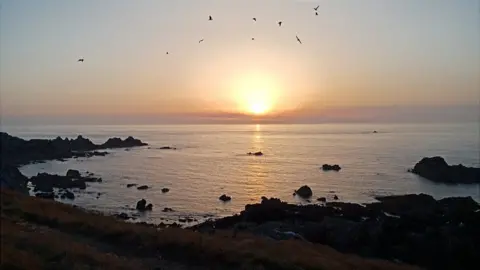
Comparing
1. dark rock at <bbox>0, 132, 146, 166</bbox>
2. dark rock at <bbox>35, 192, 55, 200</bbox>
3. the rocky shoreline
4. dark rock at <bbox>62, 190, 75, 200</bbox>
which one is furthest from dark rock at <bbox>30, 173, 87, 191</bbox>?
dark rock at <bbox>0, 132, 146, 166</bbox>

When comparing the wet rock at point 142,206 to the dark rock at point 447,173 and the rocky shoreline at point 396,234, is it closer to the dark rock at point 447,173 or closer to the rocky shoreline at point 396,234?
the rocky shoreline at point 396,234

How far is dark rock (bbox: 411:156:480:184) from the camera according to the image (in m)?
78.9

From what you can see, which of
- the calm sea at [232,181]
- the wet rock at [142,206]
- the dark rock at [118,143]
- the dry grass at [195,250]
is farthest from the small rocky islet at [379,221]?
the dark rock at [118,143]

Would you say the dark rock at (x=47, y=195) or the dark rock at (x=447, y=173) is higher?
the dark rock at (x=447, y=173)

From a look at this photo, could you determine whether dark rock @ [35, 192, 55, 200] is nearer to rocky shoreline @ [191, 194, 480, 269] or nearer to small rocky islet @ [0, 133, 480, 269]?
small rocky islet @ [0, 133, 480, 269]

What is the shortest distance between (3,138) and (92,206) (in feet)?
265

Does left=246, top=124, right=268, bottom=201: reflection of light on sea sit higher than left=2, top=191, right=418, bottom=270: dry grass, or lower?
lower

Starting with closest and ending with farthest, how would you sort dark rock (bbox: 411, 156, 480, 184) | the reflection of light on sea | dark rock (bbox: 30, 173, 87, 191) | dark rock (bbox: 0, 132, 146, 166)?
the reflection of light on sea, dark rock (bbox: 30, 173, 87, 191), dark rock (bbox: 411, 156, 480, 184), dark rock (bbox: 0, 132, 146, 166)

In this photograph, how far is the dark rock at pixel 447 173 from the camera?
78875 millimetres

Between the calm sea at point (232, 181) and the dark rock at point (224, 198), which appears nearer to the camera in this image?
the calm sea at point (232, 181)

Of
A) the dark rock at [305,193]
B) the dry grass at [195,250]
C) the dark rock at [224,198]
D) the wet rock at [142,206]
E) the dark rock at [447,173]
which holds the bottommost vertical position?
the wet rock at [142,206]

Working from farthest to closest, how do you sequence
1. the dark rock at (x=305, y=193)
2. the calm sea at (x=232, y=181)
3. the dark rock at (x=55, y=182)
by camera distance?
the dark rock at (x=55, y=182) → the dark rock at (x=305, y=193) → the calm sea at (x=232, y=181)

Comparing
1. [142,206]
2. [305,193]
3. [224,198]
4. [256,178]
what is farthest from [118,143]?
[142,206]

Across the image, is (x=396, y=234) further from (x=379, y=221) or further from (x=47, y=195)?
(x=47, y=195)
